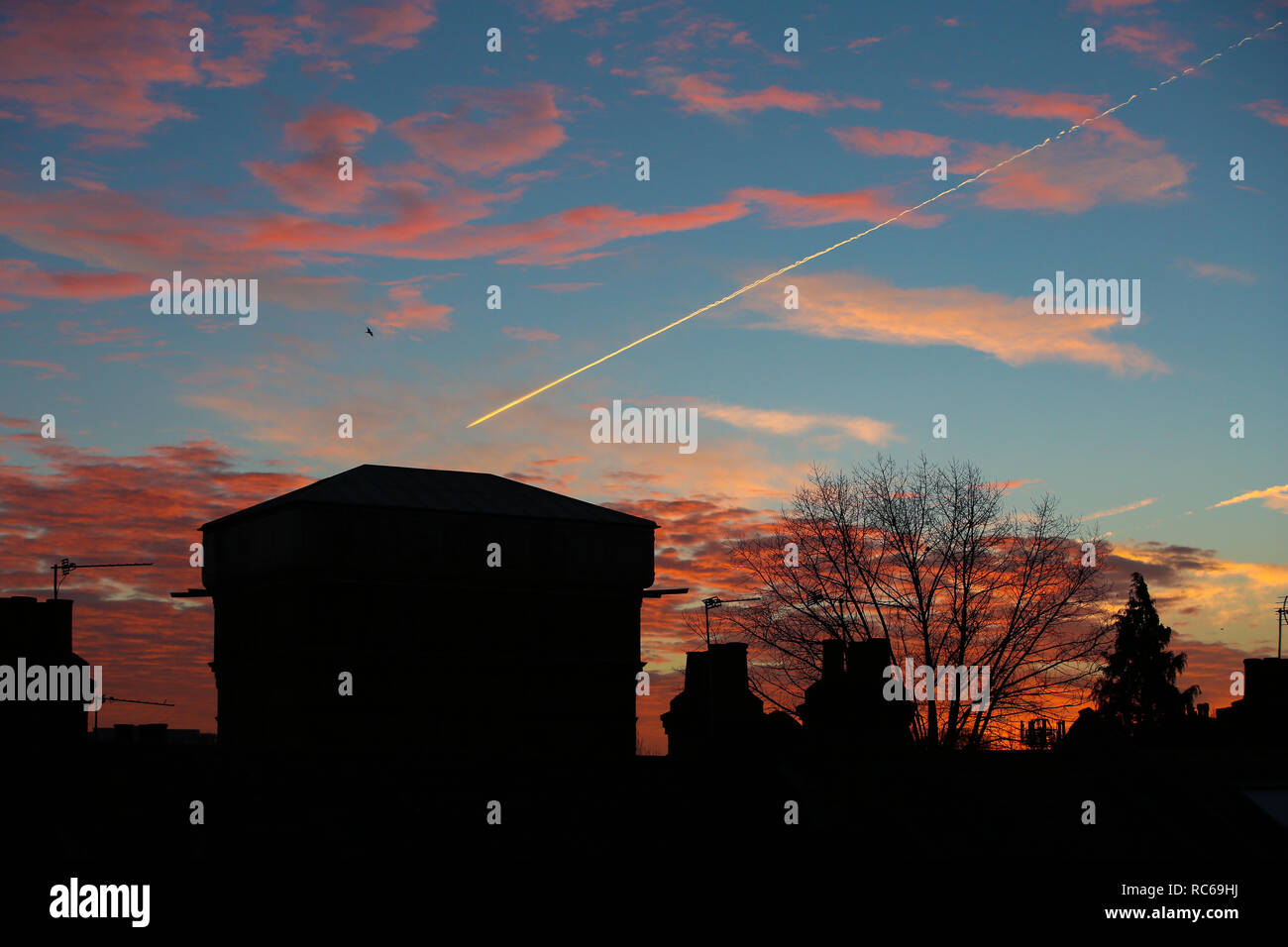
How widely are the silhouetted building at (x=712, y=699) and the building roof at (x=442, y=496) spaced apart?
7054 millimetres

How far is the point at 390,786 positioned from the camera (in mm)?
32781

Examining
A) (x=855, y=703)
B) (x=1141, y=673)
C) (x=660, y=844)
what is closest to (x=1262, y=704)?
(x=855, y=703)

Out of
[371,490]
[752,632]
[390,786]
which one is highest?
[371,490]

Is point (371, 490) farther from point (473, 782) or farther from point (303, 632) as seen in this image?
point (473, 782)

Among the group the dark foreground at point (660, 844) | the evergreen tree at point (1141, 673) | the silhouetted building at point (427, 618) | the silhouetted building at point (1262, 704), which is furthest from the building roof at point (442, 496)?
the evergreen tree at point (1141, 673)

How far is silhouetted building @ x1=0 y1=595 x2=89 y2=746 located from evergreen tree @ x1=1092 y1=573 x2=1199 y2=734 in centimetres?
5526

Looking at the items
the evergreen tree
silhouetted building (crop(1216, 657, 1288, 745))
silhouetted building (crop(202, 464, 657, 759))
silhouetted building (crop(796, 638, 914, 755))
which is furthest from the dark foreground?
the evergreen tree

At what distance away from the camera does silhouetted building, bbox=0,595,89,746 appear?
4141cm

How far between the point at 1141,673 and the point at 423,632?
4834 centimetres

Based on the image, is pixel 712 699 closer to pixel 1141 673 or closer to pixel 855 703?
pixel 855 703

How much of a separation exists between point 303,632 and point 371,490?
19.9 ft
